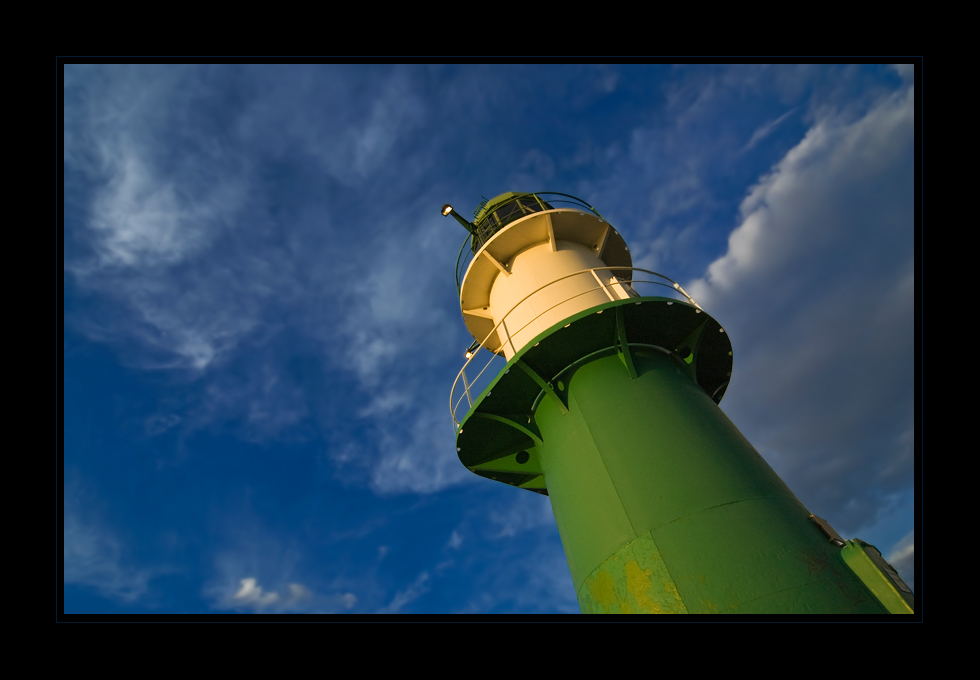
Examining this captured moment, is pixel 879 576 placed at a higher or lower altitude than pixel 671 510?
lower

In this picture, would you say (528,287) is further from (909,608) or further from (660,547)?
(909,608)

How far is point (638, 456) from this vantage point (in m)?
7.38

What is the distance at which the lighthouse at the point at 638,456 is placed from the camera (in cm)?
582

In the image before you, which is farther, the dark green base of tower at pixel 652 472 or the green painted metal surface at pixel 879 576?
the dark green base of tower at pixel 652 472

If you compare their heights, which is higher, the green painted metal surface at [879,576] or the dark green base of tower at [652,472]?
the dark green base of tower at [652,472]

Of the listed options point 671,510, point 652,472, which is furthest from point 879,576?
point 652,472

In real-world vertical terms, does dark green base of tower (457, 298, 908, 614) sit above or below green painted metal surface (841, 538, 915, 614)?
above

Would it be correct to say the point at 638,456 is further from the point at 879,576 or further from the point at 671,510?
the point at 879,576

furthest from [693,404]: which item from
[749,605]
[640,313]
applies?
[749,605]

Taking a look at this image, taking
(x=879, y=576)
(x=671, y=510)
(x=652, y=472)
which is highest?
(x=652, y=472)

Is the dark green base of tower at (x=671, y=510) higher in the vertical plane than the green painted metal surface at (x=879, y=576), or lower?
higher

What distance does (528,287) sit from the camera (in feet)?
37.4

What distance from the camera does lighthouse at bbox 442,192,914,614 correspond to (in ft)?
19.1

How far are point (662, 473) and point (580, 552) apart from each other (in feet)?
6.10
